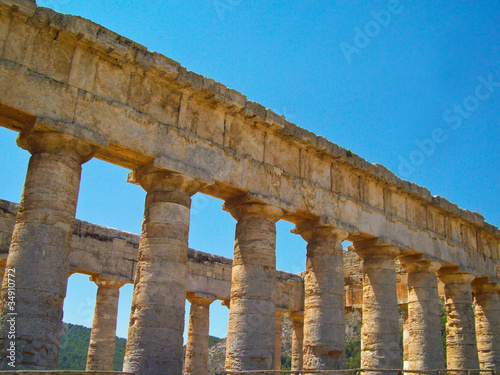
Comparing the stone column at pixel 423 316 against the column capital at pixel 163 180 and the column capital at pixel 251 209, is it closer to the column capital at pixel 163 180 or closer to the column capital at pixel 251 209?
the column capital at pixel 251 209

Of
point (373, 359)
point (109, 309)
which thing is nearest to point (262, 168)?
point (373, 359)

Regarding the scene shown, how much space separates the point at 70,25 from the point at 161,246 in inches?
193

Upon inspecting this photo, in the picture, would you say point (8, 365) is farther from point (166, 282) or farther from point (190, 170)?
point (190, 170)

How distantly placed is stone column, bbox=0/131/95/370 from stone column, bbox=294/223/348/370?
684 cm

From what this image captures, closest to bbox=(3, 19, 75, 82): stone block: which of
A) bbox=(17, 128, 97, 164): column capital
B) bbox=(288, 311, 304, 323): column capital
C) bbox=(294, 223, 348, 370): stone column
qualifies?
bbox=(17, 128, 97, 164): column capital

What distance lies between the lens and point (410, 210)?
18.1 m

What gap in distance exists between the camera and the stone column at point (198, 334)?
2009 centimetres

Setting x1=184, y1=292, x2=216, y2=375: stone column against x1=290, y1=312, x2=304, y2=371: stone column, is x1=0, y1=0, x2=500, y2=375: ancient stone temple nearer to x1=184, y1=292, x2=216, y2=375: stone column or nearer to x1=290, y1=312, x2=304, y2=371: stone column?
x1=184, y1=292, x2=216, y2=375: stone column

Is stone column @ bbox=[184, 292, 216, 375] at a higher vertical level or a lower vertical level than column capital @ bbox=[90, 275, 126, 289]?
lower

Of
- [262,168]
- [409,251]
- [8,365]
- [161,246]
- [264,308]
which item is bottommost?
[8,365]

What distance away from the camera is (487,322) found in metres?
20.5

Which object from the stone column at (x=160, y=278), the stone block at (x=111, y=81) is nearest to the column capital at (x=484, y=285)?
the stone column at (x=160, y=278)

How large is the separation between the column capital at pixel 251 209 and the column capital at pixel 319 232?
4.87 ft

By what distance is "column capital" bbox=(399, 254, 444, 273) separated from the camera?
58.5ft
